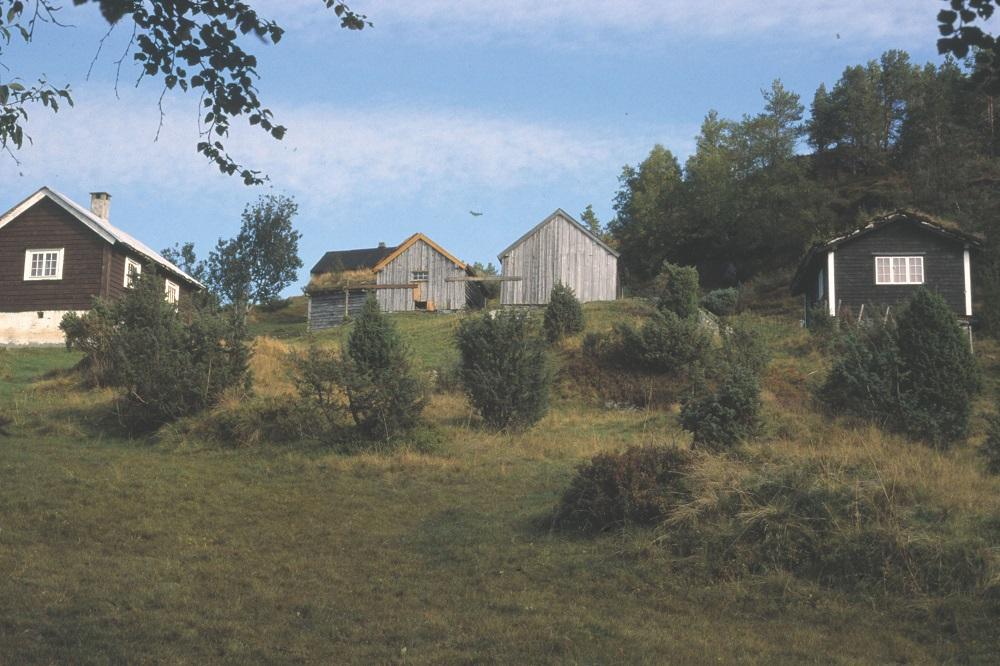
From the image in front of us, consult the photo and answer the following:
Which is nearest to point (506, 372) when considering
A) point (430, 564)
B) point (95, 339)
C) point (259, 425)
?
point (259, 425)

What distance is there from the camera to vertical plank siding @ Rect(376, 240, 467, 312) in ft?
157

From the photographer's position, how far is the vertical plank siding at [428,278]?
47969mm

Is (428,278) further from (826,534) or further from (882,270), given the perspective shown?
(826,534)

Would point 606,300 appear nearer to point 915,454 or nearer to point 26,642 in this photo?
point 915,454

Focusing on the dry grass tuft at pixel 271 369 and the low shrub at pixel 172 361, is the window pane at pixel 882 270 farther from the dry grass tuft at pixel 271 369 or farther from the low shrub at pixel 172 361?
the low shrub at pixel 172 361

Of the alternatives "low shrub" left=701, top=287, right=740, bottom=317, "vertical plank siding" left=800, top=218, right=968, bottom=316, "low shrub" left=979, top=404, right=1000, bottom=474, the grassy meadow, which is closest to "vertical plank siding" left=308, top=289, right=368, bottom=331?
"low shrub" left=701, top=287, right=740, bottom=317

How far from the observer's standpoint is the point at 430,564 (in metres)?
10.9

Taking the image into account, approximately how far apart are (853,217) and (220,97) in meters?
54.5

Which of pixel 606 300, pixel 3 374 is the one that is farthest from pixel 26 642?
pixel 606 300

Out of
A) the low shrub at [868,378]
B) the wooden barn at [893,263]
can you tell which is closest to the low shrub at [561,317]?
the wooden barn at [893,263]

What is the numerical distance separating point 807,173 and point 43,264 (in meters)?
47.1

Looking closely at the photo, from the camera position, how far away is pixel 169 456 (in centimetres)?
1780

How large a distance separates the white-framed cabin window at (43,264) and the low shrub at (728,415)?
99.0ft

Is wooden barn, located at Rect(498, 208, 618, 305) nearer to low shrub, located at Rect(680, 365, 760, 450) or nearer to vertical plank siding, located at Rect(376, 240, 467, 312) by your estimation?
vertical plank siding, located at Rect(376, 240, 467, 312)
